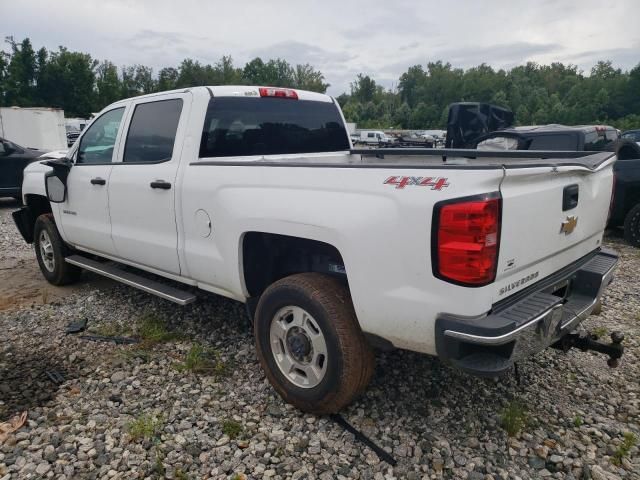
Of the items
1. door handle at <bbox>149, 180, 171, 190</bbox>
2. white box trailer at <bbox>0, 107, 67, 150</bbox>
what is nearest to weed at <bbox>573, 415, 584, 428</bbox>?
door handle at <bbox>149, 180, 171, 190</bbox>

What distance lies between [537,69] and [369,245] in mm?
118871

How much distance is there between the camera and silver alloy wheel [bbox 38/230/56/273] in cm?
550

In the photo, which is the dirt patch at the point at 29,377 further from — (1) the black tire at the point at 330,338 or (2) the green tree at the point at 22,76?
(2) the green tree at the point at 22,76

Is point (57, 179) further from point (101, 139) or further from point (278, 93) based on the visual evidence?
point (278, 93)

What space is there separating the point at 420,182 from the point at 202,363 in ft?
7.23

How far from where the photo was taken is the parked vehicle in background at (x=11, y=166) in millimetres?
10906

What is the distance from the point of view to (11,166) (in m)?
11.0

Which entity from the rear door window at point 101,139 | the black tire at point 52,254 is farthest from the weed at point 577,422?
the black tire at point 52,254

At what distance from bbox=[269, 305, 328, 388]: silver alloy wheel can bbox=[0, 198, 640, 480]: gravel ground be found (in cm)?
25

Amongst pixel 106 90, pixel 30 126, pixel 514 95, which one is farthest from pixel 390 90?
pixel 30 126

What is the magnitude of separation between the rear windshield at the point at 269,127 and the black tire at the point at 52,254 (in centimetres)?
271

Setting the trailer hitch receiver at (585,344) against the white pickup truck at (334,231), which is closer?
the white pickup truck at (334,231)

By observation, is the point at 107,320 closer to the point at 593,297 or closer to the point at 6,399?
the point at 6,399

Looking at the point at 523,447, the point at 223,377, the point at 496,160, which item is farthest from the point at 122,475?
the point at 496,160
